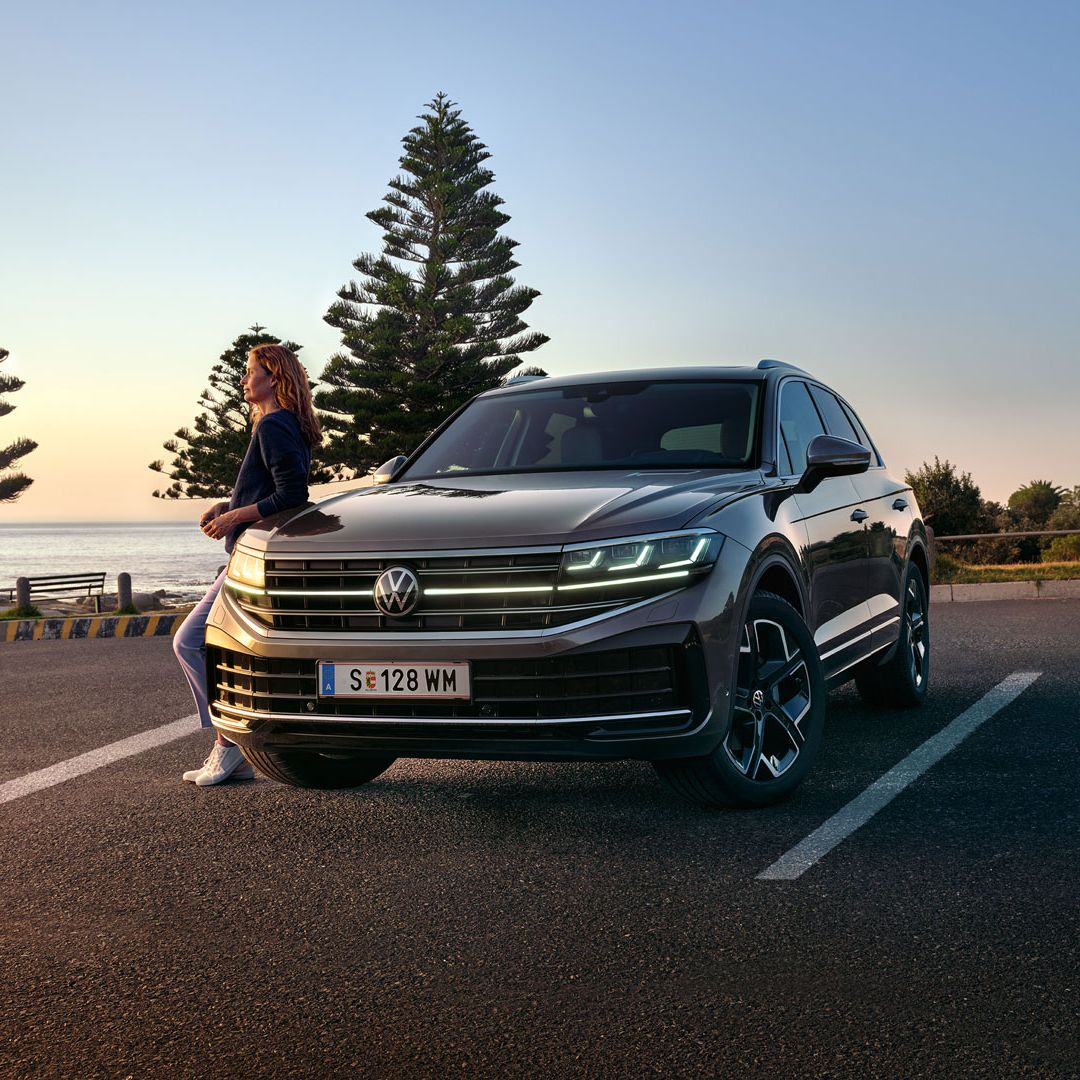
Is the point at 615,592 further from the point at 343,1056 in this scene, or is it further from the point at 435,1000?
the point at 343,1056

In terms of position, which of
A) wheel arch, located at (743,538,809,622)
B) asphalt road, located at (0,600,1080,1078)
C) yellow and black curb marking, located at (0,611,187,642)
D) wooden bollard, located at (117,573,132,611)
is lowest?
wooden bollard, located at (117,573,132,611)

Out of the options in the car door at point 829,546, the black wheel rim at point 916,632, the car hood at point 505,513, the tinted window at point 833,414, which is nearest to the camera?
the car hood at point 505,513

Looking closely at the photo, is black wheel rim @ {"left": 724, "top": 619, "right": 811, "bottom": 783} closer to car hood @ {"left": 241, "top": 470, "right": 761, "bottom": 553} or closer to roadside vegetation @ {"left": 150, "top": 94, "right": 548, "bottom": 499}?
car hood @ {"left": 241, "top": 470, "right": 761, "bottom": 553}

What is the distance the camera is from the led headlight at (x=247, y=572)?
477cm

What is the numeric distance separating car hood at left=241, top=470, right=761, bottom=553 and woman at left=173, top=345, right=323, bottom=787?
0.34m

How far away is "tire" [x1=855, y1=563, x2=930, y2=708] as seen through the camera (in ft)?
23.4

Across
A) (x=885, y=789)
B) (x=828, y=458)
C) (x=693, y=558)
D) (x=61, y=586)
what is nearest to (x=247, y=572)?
(x=693, y=558)

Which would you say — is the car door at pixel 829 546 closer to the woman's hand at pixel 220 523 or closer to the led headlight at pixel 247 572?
the led headlight at pixel 247 572

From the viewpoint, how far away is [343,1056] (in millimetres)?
2826

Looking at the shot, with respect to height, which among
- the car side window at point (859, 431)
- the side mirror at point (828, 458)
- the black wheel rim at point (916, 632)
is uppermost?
the car side window at point (859, 431)

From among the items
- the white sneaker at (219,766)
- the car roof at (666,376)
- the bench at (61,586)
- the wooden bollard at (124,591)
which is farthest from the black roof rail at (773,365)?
the bench at (61,586)

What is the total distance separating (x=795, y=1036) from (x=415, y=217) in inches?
1974

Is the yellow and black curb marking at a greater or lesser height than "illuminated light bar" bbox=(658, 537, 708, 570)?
lesser

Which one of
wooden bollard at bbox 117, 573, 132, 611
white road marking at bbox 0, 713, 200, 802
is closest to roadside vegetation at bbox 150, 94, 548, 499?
wooden bollard at bbox 117, 573, 132, 611
